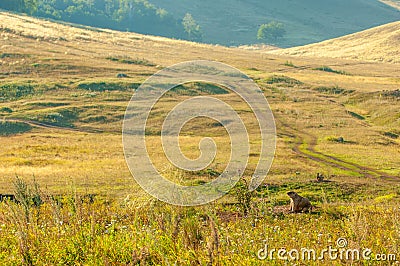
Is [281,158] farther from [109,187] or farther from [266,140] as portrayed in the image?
[109,187]

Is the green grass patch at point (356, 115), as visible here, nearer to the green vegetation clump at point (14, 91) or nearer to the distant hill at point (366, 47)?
the green vegetation clump at point (14, 91)

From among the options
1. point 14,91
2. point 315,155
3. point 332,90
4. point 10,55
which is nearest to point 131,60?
point 10,55

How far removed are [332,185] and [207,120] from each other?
33.7 metres

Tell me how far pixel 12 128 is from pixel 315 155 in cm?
3296

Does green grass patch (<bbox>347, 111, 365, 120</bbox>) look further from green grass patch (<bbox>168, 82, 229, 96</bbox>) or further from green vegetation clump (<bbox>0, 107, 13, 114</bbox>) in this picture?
green vegetation clump (<bbox>0, 107, 13, 114</bbox>)

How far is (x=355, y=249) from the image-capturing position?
352 inches

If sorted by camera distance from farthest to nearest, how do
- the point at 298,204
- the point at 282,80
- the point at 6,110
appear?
1. the point at 282,80
2. the point at 6,110
3. the point at 298,204

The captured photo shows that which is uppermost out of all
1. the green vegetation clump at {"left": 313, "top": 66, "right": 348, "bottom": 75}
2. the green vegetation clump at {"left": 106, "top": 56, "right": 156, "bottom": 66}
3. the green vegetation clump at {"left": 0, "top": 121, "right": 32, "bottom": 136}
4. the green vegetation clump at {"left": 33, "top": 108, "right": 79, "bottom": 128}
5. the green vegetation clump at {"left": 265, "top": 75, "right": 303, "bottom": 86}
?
the green vegetation clump at {"left": 313, "top": 66, "right": 348, "bottom": 75}

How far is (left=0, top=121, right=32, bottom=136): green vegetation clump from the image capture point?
5850cm

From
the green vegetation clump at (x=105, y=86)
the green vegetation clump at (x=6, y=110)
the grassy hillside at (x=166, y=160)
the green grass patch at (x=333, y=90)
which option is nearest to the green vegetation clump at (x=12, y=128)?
the grassy hillside at (x=166, y=160)
